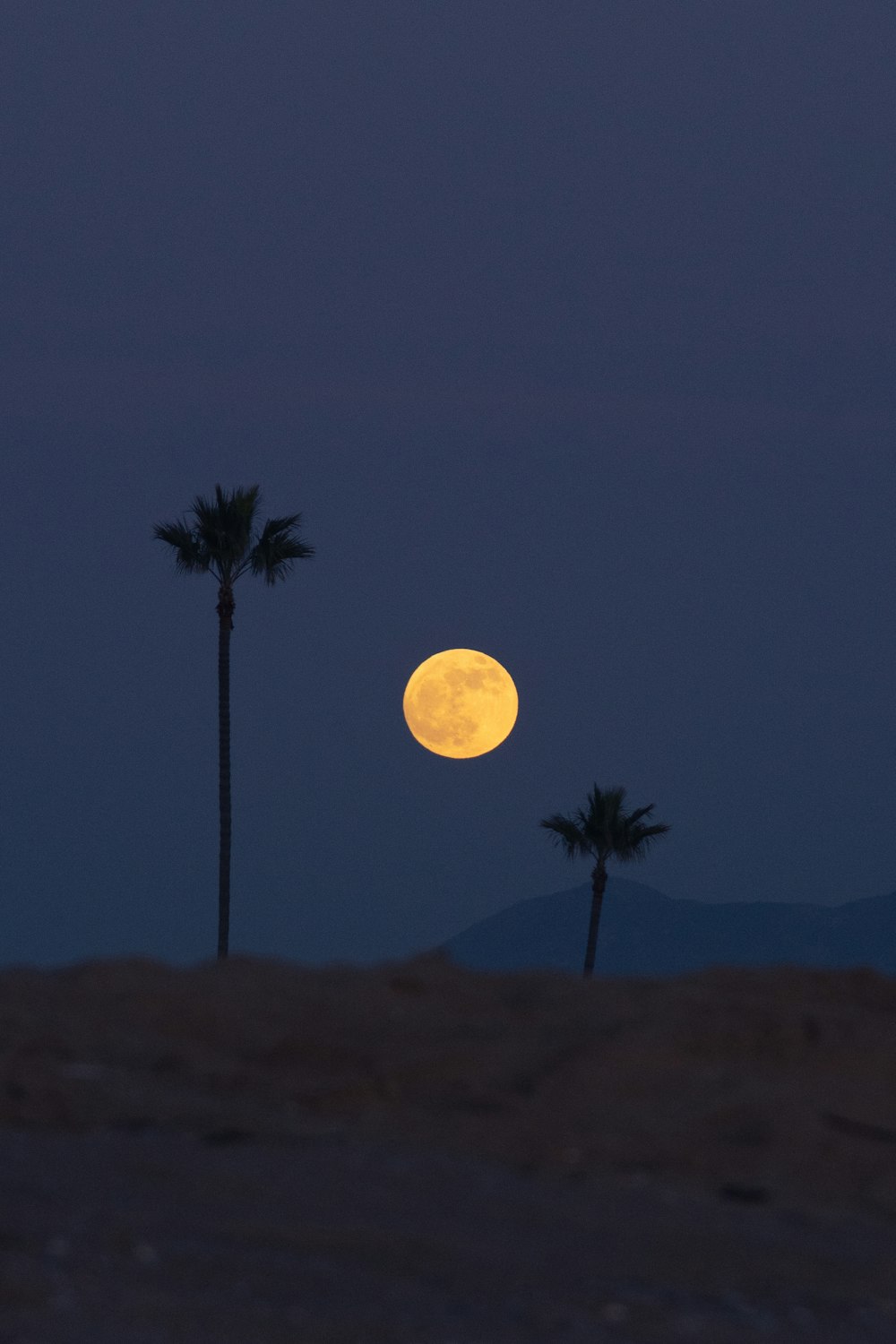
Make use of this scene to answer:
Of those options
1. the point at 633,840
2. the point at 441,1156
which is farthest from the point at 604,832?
the point at 441,1156

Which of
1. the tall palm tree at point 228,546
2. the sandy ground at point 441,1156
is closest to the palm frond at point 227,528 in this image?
the tall palm tree at point 228,546

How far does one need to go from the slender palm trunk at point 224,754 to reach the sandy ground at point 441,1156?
1833cm

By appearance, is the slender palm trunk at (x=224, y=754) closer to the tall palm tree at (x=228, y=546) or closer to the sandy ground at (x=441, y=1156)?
the tall palm tree at (x=228, y=546)

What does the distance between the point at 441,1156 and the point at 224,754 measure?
965 inches

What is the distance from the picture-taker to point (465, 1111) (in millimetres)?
9406

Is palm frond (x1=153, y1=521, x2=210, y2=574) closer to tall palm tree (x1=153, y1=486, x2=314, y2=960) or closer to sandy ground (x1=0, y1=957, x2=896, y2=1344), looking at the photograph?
tall palm tree (x1=153, y1=486, x2=314, y2=960)

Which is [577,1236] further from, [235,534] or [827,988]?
[235,534]

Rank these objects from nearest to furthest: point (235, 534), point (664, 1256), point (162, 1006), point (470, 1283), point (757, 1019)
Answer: point (470, 1283) < point (664, 1256) < point (757, 1019) < point (162, 1006) < point (235, 534)

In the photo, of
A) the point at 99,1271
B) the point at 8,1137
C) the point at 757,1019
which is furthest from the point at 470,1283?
the point at 757,1019

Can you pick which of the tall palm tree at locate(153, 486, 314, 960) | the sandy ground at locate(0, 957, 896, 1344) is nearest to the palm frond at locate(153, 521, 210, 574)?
the tall palm tree at locate(153, 486, 314, 960)

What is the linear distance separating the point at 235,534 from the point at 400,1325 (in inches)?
1124

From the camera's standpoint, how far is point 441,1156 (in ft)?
27.9

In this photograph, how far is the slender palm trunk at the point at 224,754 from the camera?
3181 centimetres

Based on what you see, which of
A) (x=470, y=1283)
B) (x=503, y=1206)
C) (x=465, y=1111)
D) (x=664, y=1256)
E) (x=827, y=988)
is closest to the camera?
(x=470, y=1283)
